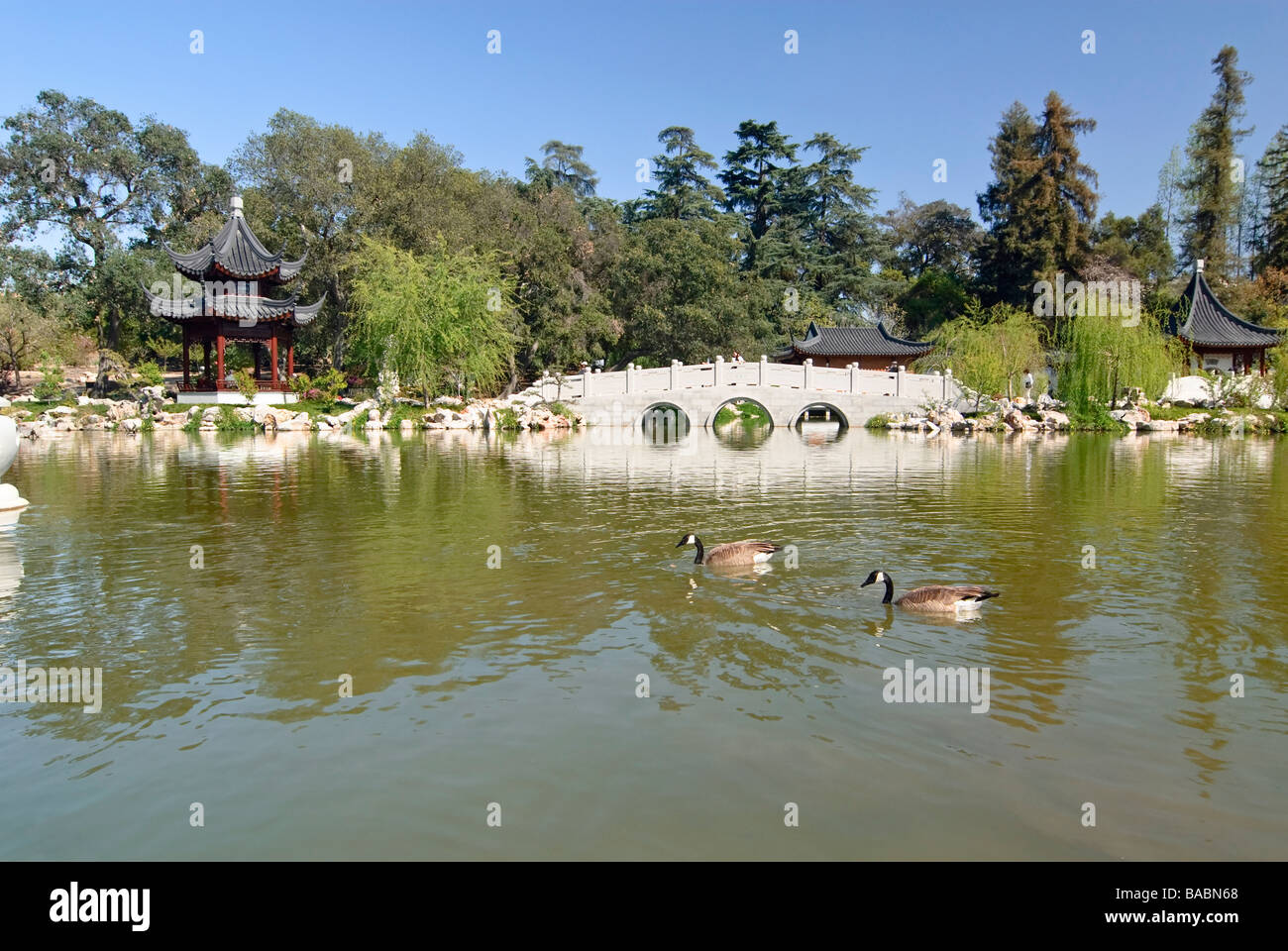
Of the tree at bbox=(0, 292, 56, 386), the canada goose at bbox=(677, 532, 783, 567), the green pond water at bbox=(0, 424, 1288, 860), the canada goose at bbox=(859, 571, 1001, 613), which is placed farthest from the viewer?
the tree at bbox=(0, 292, 56, 386)

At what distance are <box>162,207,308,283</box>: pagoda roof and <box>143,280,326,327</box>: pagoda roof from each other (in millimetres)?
886

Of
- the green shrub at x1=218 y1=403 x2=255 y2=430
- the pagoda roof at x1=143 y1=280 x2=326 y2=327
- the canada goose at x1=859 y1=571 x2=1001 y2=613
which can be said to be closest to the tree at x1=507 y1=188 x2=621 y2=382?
the pagoda roof at x1=143 y1=280 x2=326 y2=327

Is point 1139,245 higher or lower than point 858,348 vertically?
higher

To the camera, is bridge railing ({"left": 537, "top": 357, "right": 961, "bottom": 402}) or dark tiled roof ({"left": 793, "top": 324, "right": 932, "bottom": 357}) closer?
bridge railing ({"left": 537, "top": 357, "right": 961, "bottom": 402})

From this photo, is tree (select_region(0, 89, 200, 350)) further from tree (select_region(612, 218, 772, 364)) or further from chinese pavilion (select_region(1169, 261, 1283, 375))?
chinese pavilion (select_region(1169, 261, 1283, 375))

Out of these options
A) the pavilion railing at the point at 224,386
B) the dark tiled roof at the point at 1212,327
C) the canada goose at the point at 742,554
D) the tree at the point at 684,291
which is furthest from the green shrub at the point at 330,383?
the dark tiled roof at the point at 1212,327

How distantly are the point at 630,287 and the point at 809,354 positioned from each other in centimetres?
897

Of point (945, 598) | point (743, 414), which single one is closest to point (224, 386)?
point (743, 414)

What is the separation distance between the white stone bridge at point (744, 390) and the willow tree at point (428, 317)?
9.59 feet

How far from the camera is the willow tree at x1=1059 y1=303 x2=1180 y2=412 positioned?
101 ft

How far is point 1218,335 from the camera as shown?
37.0m

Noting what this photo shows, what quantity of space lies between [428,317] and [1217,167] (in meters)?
41.1

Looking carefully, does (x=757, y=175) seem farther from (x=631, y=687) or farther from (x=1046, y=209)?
(x=631, y=687)
